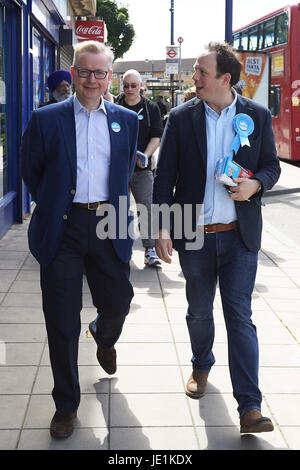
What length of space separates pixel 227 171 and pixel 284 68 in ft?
47.2

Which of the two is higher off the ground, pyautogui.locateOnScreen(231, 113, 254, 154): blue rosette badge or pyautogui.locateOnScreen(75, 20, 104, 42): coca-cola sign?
pyautogui.locateOnScreen(75, 20, 104, 42): coca-cola sign

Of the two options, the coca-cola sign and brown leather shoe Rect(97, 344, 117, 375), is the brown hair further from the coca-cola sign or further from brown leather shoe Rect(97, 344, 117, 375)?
the coca-cola sign

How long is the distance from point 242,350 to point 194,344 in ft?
1.54

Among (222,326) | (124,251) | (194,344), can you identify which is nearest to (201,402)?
(194,344)

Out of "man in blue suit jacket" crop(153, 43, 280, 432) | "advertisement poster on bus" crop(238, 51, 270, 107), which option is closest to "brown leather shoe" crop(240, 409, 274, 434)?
"man in blue suit jacket" crop(153, 43, 280, 432)

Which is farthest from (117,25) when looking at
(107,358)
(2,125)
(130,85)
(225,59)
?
(225,59)

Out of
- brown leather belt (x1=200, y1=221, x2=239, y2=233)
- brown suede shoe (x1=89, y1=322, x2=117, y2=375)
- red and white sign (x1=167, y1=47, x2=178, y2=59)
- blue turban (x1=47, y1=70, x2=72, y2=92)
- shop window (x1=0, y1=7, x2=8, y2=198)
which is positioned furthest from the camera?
red and white sign (x1=167, y1=47, x2=178, y2=59)

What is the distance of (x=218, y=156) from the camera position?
11.6 feet

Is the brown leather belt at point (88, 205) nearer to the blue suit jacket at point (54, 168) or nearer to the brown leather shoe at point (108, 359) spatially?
the blue suit jacket at point (54, 168)

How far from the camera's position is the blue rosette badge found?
345 cm

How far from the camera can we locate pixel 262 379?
13.6 ft

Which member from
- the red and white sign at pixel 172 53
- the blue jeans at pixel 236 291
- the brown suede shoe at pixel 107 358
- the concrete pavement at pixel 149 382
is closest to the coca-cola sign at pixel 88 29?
the red and white sign at pixel 172 53

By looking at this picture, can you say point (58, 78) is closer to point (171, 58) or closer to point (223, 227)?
point (223, 227)

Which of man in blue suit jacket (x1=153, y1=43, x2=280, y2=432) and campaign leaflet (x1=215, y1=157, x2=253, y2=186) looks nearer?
campaign leaflet (x1=215, y1=157, x2=253, y2=186)
